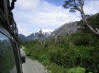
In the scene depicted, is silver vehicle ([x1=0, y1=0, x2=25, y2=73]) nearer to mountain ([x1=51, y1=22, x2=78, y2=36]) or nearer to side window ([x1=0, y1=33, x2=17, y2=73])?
side window ([x1=0, y1=33, x2=17, y2=73])

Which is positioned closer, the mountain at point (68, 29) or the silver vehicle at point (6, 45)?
the silver vehicle at point (6, 45)

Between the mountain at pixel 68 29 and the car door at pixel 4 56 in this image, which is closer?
the car door at pixel 4 56

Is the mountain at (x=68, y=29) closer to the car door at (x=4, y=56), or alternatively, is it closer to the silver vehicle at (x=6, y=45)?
the silver vehicle at (x=6, y=45)

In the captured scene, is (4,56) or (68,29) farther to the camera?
(68,29)

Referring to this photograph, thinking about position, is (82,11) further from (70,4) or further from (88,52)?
(88,52)

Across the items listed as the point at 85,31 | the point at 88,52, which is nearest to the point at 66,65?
the point at 88,52

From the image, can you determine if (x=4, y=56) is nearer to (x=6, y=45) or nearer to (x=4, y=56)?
(x=4, y=56)

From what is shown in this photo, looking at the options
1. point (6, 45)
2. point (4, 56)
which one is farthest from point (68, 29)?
point (4, 56)

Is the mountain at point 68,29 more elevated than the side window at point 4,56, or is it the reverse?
the side window at point 4,56

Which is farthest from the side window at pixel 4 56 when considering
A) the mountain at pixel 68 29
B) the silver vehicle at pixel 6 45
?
the mountain at pixel 68 29

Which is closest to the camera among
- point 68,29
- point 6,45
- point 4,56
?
point 4,56

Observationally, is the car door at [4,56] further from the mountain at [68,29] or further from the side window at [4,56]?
the mountain at [68,29]

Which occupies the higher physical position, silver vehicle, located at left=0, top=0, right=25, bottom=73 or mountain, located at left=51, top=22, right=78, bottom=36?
silver vehicle, located at left=0, top=0, right=25, bottom=73

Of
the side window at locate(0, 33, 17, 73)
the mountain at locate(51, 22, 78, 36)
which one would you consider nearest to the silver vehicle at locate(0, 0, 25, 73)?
the side window at locate(0, 33, 17, 73)
